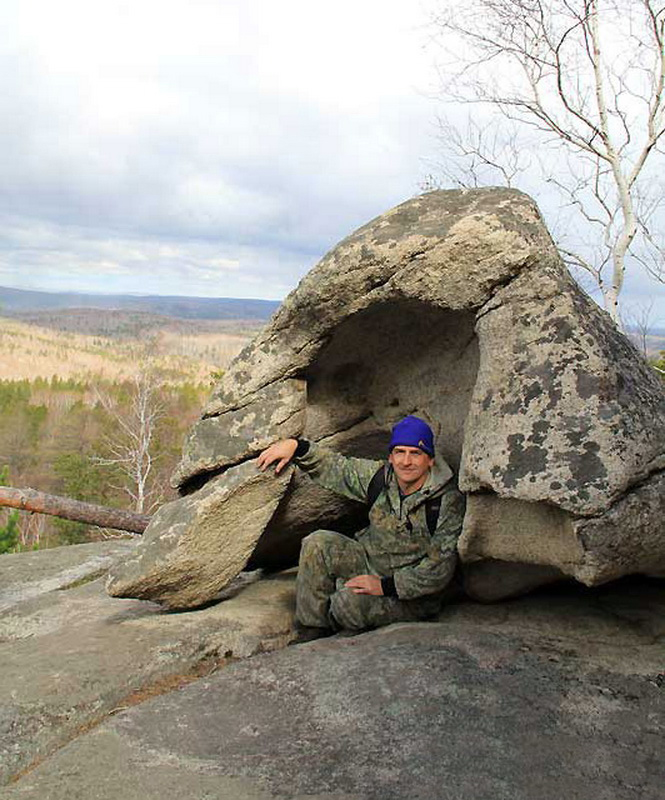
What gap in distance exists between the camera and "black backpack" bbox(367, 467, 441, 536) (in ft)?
17.0

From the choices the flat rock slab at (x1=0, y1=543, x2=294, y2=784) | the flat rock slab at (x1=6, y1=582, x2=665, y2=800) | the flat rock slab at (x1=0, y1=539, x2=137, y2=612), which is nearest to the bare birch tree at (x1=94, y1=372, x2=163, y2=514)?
the flat rock slab at (x1=0, y1=539, x2=137, y2=612)

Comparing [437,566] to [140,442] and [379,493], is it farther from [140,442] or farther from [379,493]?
[140,442]

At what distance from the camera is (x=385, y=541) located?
17.7 feet

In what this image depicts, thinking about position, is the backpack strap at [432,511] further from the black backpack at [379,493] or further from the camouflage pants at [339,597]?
the camouflage pants at [339,597]

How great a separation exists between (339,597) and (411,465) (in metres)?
1.12

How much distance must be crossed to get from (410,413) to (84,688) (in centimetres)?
337

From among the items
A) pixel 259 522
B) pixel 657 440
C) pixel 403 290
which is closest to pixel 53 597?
pixel 259 522

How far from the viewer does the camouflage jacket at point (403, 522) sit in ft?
16.5

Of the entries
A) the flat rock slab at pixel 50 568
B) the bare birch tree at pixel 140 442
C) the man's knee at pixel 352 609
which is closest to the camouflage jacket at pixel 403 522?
the man's knee at pixel 352 609

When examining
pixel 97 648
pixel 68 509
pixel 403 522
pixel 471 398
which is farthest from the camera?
pixel 68 509

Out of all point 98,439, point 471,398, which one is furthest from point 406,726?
point 98,439

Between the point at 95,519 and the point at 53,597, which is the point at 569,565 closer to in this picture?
the point at 53,597

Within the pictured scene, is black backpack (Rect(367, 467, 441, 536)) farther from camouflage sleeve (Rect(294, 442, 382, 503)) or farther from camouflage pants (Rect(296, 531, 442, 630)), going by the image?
camouflage pants (Rect(296, 531, 442, 630))

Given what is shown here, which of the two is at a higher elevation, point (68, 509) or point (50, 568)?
point (68, 509)
